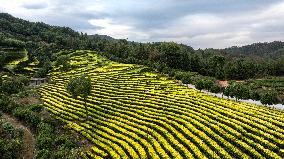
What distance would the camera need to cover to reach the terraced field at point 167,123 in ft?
143

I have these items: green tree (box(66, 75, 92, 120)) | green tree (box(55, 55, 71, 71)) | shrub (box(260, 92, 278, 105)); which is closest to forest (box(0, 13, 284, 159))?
shrub (box(260, 92, 278, 105))

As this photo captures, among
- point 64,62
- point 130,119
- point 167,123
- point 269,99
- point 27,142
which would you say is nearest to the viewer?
point 167,123

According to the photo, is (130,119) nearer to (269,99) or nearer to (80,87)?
(80,87)

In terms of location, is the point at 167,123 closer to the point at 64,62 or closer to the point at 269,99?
the point at 269,99

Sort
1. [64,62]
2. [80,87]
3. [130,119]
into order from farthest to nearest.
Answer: [64,62] → [80,87] → [130,119]

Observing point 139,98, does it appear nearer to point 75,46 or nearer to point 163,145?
point 163,145

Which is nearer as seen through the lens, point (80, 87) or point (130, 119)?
point (130, 119)

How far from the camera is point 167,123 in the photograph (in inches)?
2092

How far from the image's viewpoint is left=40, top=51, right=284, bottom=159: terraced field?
143ft

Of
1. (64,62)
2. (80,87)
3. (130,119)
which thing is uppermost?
(80,87)

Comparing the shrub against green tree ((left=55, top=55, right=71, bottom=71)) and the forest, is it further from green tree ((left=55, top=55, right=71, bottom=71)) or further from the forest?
green tree ((left=55, top=55, right=71, bottom=71))

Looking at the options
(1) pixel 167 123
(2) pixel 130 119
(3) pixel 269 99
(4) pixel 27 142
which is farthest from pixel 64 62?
(1) pixel 167 123

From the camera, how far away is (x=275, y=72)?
513 ft

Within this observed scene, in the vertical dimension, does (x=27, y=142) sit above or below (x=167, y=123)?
below
